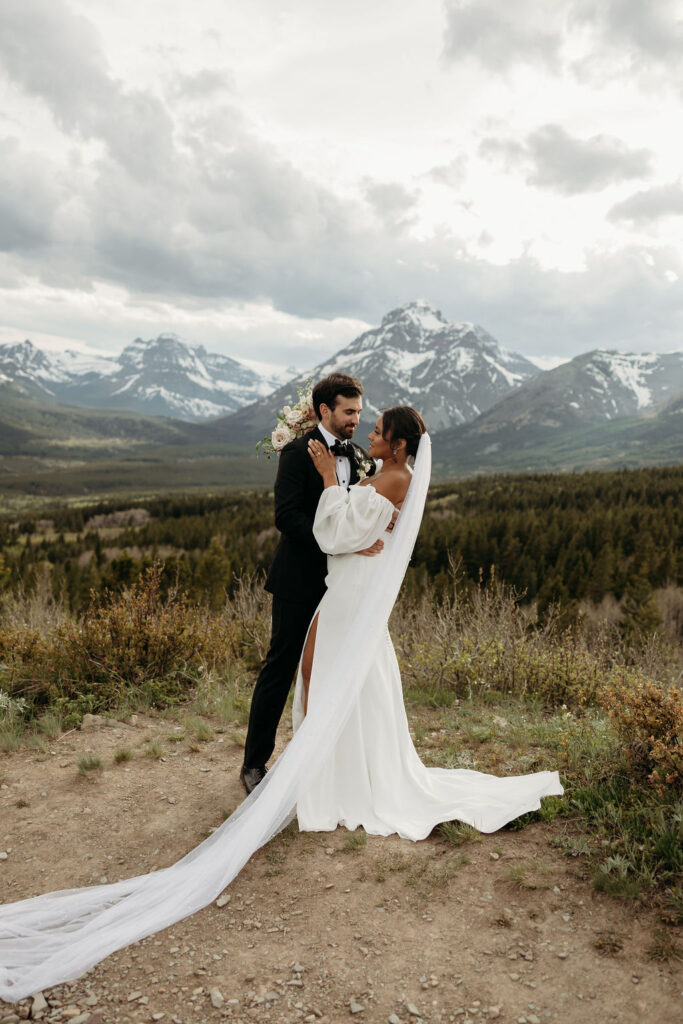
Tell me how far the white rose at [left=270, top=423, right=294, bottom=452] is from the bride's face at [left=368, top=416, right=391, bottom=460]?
0.68m

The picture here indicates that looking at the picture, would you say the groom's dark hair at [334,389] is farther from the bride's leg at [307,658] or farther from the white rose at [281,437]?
the bride's leg at [307,658]

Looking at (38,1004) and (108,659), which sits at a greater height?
(108,659)

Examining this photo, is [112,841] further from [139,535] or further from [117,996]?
[139,535]

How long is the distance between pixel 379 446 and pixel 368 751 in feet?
7.73

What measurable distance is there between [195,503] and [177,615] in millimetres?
90680

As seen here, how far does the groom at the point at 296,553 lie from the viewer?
4.71 meters

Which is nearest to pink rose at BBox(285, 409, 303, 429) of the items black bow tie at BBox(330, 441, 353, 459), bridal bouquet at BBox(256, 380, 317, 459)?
bridal bouquet at BBox(256, 380, 317, 459)

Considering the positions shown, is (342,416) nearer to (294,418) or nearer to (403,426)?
(403,426)

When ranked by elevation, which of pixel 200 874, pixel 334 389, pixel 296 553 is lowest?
pixel 200 874

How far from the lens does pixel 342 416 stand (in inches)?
184

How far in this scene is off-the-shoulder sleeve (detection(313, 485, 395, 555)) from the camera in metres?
4.54

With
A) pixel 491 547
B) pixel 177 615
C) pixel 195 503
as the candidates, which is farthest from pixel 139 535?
pixel 177 615

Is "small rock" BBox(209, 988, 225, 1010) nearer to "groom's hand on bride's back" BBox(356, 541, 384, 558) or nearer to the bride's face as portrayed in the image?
"groom's hand on bride's back" BBox(356, 541, 384, 558)

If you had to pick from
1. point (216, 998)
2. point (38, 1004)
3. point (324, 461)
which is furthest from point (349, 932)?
point (324, 461)
